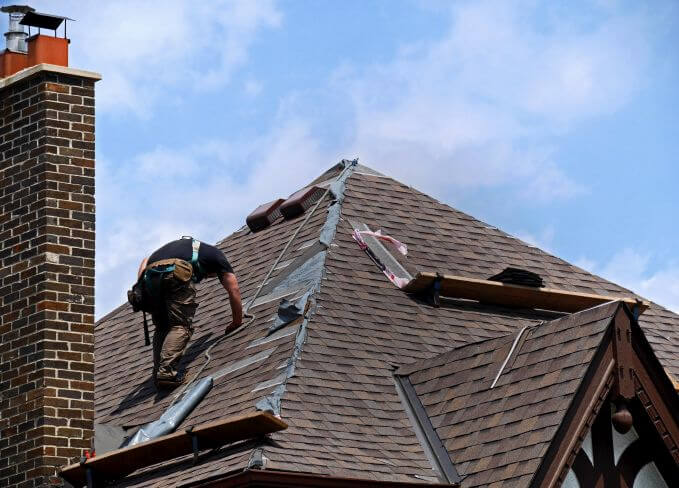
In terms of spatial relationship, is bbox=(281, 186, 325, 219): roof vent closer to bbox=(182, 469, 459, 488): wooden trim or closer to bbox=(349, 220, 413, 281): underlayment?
bbox=(349, 220, 413, 281): underlayment

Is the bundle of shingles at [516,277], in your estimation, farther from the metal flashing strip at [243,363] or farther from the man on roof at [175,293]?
the metal flashing strip at [243,363]

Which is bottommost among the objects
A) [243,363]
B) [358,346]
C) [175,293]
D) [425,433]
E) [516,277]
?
[425,433]

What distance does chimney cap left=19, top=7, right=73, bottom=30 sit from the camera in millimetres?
18516

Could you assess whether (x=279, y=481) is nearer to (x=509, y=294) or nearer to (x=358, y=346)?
(x=358, y=346)

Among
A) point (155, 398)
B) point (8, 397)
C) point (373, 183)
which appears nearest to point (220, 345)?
point (155, 398)

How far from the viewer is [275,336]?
56.1ft

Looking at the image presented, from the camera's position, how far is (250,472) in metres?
14.0

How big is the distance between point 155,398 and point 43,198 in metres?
2.33

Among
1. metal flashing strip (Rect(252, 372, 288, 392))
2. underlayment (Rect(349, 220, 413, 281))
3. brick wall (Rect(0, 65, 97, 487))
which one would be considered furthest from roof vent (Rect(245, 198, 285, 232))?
metal flashing strip (Rect(252, 372, 288, 392))

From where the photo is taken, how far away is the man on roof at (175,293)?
17.8 meters

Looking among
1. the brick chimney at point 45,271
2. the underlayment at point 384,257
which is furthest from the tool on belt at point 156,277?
the underlayment at point 384,257

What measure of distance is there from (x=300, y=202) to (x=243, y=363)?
3.82 m

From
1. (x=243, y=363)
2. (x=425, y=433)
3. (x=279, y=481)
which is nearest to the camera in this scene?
(x=279, y=481)

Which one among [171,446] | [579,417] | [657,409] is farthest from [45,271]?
[657,409]
